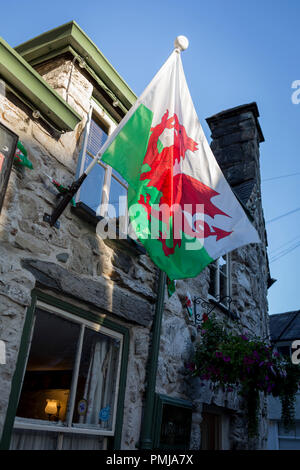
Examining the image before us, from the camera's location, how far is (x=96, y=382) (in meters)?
4.06

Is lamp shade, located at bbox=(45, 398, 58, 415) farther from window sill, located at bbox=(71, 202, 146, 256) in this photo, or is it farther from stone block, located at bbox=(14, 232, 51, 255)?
window sill, located at bbox=(71, 202, 146, 256)

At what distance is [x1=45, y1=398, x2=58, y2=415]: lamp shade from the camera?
11.7ft

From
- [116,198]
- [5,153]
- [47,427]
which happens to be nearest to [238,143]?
[116,198]

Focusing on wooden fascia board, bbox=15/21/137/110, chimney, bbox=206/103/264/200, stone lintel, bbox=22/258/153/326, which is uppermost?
chimney, bbox=206/103/264/200

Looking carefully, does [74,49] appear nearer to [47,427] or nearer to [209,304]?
[209,304]

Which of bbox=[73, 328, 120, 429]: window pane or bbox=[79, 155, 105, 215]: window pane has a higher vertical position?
bbox=[79, 155, 105, 215]: window pane

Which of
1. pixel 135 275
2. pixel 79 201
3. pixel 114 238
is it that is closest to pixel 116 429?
pixel 135 275

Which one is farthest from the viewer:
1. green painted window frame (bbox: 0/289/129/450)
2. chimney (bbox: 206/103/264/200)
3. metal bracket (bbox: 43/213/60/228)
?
chimney (bbox: 206/103/264/200)

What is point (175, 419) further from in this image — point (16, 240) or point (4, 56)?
point (4, 56)

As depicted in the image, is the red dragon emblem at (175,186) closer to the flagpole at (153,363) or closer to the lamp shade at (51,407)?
the flagpole at (153,363)

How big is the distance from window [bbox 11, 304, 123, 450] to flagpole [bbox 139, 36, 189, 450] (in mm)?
369

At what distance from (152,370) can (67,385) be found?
3.30 ft

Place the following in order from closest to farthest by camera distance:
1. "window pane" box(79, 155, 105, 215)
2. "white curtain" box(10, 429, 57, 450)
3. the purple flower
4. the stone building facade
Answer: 1. "white curtain" box(10, 429, 57, 450)
2. the stone building facade
3. "window pane" box(79, 155, 105, 215)
4. the purple flower

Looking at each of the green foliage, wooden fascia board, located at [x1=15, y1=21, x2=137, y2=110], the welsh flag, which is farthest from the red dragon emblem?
the green foliage
